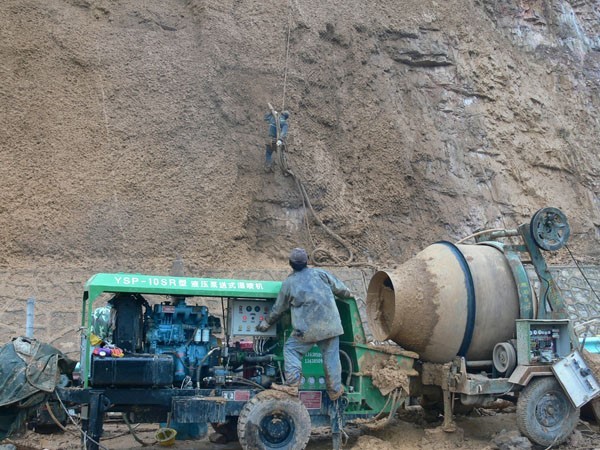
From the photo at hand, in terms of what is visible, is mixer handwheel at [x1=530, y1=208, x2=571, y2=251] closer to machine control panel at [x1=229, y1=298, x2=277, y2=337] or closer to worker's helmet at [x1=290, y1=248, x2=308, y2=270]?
worker's helmet at [x1=290, y1=248, x2=308, y2=270]

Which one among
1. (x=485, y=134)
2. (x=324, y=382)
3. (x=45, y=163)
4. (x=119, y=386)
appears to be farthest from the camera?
(x=485, y=134)

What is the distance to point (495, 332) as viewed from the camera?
24.4 ft

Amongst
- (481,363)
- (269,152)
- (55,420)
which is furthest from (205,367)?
(269,152)

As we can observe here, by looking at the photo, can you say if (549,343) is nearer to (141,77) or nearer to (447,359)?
(447,359)

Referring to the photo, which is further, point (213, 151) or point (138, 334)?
point (213, 151)

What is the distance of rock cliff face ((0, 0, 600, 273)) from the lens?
1232 cm

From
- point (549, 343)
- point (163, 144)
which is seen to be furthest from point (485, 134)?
point (549, 343)

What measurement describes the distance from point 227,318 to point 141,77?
8179mm

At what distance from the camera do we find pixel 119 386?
622cm

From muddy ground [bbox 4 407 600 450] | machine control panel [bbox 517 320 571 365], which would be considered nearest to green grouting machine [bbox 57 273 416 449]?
muddy ground [bbox 4 407 600 450]

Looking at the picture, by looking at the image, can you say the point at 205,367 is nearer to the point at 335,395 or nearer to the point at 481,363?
the point at 335,395

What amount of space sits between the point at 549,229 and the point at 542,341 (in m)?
1.28

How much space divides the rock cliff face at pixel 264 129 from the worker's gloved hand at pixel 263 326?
17.7 ft

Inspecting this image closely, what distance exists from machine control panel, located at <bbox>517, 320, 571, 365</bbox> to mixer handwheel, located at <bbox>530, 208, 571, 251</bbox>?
887 millimetres
